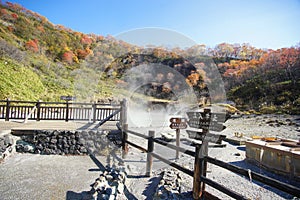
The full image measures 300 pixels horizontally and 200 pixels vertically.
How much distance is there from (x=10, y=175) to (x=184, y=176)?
139 inches

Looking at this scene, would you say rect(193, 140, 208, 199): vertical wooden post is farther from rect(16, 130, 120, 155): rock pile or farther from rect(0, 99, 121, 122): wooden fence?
rect(0, 99, 121, 122): wooden fence

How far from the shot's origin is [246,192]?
3.46 metres

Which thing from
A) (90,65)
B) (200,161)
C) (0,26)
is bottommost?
(200,161)

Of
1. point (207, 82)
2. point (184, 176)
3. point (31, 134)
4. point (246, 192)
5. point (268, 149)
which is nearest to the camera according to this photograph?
point (246, 192)

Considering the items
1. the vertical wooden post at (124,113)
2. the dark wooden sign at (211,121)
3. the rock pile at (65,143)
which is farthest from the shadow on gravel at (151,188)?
the vertical wooden post at (124,113)

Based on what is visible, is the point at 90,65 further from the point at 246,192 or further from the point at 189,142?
the point at 246,192

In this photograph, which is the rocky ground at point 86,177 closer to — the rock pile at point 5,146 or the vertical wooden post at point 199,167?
the rock pile at point 5,146

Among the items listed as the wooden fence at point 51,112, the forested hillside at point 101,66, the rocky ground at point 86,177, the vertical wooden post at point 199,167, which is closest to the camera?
the vertical wooden post at point 199,167

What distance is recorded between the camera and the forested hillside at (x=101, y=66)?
1547 centimetres

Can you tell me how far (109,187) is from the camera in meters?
→ 3.15

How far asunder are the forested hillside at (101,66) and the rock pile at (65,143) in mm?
8374

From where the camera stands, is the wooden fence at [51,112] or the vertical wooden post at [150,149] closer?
the vertical wooden post at [150,149]

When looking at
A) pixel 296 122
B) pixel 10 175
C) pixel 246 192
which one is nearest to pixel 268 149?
pixel 246 192

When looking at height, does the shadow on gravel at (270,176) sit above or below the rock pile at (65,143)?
below
